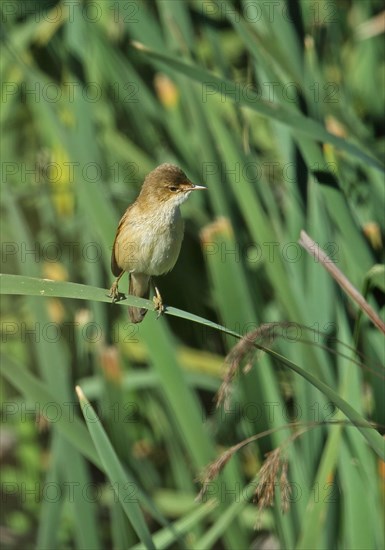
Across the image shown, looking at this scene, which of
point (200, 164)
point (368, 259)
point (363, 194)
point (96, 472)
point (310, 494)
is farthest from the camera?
→ point (96, 472)

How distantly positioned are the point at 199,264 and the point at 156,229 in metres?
1.14

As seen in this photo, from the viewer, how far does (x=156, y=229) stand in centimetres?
259

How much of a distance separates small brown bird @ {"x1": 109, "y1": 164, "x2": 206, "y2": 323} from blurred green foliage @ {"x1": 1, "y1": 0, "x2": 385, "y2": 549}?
63 mm

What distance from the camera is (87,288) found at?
1.80m

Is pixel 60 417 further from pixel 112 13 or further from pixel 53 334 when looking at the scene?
pixel 112 13

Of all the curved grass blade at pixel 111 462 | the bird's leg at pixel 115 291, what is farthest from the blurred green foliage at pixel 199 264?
the bird's leg at pixel 115 291

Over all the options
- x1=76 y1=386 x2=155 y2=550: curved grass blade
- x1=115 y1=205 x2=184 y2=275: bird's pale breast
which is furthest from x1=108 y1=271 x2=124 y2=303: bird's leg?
x1=76 y1=386 x2=155 y2=550: curved grass blade

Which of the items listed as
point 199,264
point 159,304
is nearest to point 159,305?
point 159,304

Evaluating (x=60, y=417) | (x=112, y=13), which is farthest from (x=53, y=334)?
(x=112, y=13)

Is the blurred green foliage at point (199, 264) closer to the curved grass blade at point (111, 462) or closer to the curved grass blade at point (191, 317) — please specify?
the curved grass blade at point (111, 462)

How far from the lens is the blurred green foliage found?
235 cm

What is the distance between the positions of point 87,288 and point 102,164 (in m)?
1.25

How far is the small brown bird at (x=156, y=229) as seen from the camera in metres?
2.56

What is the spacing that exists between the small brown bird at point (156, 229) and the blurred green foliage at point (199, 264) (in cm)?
6
